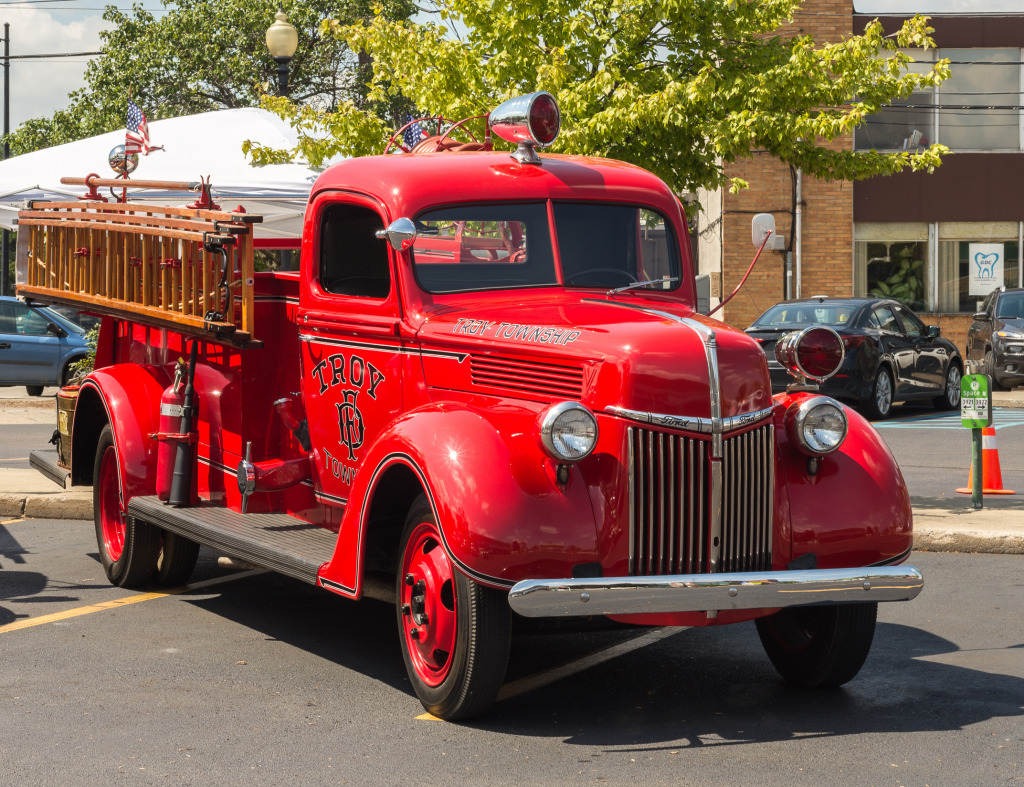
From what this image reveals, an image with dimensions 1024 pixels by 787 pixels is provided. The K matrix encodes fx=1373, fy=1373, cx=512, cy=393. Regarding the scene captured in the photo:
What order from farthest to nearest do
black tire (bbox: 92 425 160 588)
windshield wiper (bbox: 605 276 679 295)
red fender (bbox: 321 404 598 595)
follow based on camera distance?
black tire (bbox: 92 425 160 588) → windshield wiper (bbox: 605 276 679 295) → red fender (bbox: 321 404 598 595)

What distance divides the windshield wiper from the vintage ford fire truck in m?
0.01

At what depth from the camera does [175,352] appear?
7797 mm

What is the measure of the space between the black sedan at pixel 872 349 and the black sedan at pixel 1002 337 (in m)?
2.28

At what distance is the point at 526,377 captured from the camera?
18.0 ft

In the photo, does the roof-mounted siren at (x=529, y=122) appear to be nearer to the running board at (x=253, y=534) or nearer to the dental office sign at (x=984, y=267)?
the running board at (x=253, y=534)

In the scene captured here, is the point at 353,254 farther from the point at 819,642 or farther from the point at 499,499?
the point at 819,642

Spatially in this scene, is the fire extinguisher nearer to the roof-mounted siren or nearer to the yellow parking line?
the yellow parking line

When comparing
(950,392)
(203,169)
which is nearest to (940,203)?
(950,392)

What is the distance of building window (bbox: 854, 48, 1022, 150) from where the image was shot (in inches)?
1164

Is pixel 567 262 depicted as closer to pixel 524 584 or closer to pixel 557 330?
pixel 557 330

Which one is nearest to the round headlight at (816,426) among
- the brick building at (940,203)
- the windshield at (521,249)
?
the windshield at (521,249)

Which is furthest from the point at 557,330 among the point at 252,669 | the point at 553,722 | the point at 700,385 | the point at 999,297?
the point at 999,297

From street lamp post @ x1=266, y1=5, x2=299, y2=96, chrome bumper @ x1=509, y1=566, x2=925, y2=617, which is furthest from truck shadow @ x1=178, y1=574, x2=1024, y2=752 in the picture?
street lamp post @ x1=266, y1=5, x2=299, y2=96

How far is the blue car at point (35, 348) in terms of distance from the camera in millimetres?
21219
